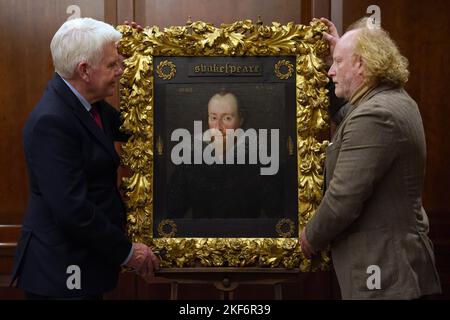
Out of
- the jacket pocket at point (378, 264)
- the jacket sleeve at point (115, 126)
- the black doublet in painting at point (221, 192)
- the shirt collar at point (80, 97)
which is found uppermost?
the shirt collar at point (80, 97)

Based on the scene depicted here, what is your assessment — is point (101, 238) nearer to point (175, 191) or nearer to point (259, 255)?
point (175, 191)

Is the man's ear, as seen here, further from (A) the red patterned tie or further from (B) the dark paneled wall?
(B) the dark paneled wall

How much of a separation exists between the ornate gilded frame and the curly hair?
197 millimetres

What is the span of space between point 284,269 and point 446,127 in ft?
4.47

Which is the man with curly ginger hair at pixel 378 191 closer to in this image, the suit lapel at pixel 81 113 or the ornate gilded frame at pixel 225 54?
the ornate gilded frame at pixel 225 54

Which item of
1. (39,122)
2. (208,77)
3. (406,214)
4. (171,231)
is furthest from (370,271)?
(39,122)

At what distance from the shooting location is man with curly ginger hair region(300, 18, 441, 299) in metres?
2.05

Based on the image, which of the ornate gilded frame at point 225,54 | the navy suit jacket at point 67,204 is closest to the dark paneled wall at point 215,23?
the ornate gilded frame at point 225,54

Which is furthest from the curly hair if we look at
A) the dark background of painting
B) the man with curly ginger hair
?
the dark background of painting

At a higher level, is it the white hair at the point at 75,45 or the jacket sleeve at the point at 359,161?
the white hair at the point at 75,45

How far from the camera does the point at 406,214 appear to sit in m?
2.08

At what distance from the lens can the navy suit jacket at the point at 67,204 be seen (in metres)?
2.09

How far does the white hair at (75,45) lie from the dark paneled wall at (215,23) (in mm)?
961

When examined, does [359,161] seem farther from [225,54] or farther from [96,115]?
[96,115]
